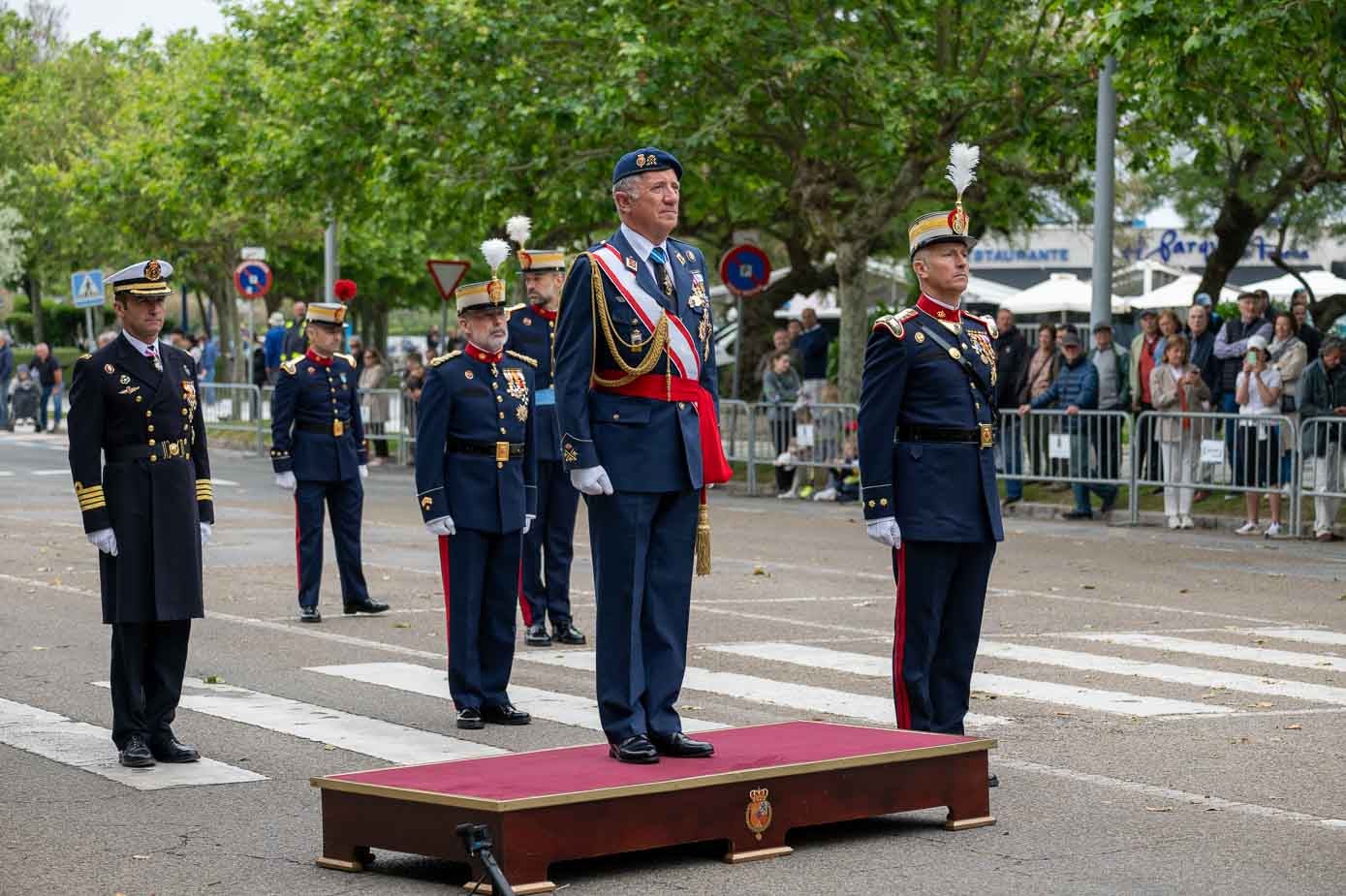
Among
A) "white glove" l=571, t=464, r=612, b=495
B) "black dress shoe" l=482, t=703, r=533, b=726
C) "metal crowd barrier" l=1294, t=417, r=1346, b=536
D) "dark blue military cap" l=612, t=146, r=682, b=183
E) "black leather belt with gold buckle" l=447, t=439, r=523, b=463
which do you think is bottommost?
"black dress shoe" l=482, t=703, r=533, b=726

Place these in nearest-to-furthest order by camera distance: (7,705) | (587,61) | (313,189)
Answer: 1. (7,705)
2. (587,61)
3. (313,189)

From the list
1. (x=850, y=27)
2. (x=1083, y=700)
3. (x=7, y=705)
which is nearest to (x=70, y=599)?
(x=7, y=705)

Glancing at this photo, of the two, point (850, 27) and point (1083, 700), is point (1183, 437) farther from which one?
point (1083, 700)

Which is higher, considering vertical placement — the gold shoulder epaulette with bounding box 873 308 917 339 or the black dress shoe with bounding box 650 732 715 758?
the gold shoulder epaulette with bounding box 873 308 917 339

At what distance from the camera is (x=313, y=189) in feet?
111

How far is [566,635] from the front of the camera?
13.6 metres

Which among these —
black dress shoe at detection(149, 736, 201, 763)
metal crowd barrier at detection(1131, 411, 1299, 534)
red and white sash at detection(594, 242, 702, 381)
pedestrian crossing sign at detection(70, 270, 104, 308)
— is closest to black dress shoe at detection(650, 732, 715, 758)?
red and white sash at detection(594, 242, 702, 381)

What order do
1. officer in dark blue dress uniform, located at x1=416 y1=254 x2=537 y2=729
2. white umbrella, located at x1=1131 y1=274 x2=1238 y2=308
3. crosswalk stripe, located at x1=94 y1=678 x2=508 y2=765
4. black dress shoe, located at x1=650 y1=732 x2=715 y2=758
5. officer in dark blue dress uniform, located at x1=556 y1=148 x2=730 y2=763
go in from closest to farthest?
black dress shoe, located at x1=650 y1=732 x2=715 y2=758, officer in dark blue dress uniform, located at x1=556 y1=148 x2=730 y2=763, crosswalk stripe, located at x1=94 y1=678 x2=508 y2=765, officer in dark blue dress uniform, located at x1=416 y1=254 x2=537 y2=729, white umbrella, located at x1=1131 y1=274 x2=1238 y2=308

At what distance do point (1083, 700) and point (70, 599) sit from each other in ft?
26.3

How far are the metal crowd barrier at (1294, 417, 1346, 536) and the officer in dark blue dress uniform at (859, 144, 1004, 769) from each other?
12.7 meters

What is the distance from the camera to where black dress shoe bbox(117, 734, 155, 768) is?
Answer: 30.3ft

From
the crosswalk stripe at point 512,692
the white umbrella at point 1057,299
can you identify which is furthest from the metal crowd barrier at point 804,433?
the white umbrella at point 1057,299

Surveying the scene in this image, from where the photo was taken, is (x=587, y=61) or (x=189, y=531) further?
(x=587, y=61)

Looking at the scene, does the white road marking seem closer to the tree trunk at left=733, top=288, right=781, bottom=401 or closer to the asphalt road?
the asphalt road
